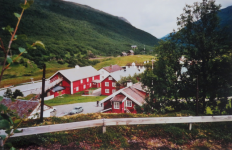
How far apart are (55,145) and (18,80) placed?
128 cm

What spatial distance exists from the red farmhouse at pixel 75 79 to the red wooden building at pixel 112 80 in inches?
11.6

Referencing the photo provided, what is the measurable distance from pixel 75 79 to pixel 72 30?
116 centimetres

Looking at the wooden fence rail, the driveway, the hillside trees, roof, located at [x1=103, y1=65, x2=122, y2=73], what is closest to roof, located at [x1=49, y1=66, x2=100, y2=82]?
roof, located at [x1=103, y1=65, x2=122, y2=73]

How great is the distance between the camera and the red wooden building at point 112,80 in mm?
4324

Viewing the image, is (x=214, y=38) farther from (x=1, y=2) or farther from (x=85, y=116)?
(x=1, y=2)

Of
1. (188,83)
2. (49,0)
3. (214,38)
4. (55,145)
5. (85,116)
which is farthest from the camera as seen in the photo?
(188,83)

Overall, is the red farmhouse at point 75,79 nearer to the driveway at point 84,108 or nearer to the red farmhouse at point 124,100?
the driveway at point 84,108

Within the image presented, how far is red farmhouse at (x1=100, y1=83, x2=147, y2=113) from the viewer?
14.1 feet

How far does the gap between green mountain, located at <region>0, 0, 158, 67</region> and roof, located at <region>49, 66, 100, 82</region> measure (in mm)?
274

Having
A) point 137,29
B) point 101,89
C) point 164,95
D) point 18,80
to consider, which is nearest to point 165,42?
point 137,29

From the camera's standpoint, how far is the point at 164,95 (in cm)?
503

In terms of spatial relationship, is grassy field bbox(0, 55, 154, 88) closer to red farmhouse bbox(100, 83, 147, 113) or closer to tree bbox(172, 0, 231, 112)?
red farmhouse bbox(100, 83, 147, 113)

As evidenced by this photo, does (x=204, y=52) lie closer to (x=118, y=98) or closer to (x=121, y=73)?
(x=121, y=73)

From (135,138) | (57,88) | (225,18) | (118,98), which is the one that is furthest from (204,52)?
(57,88)
